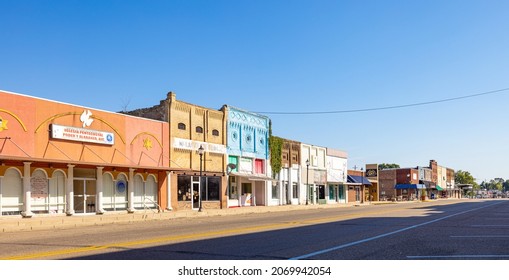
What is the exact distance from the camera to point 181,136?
3819cm

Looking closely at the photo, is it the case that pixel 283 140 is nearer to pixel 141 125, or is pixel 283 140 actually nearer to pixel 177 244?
pixel 141 125

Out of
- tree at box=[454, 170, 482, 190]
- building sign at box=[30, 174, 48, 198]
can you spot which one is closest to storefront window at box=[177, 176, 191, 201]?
building sign at box=[30, 174, 48, 198]

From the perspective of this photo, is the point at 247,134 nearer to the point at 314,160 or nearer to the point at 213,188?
the point at 213,188

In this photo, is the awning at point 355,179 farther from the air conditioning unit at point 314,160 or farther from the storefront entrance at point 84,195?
the storefront entrance at point 84,195

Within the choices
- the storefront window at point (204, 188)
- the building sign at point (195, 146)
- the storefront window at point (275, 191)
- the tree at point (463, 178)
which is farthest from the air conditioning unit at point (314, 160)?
the tree at point (463, 178)

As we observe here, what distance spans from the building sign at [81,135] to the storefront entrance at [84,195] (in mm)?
2355

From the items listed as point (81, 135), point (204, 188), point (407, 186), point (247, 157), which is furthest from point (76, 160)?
point (407, 186)

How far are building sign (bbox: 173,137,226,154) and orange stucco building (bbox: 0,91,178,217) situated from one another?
113 cm

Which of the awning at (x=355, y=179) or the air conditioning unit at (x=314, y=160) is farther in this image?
the awning at (x=355, y=179)

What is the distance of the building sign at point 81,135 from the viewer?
92.2 feet

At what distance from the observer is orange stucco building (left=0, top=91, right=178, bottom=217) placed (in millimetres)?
25891

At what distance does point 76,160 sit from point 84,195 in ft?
7.23

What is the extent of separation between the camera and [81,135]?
29.6 m
